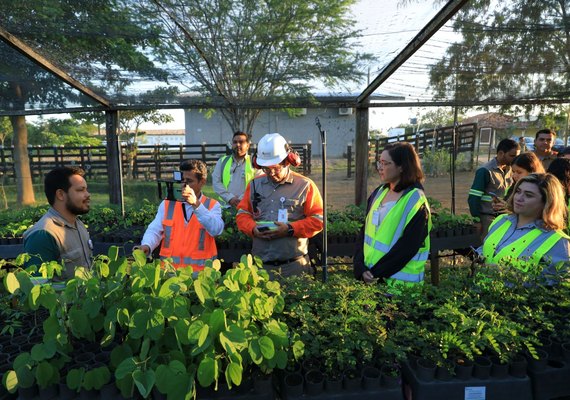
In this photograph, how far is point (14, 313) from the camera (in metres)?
1.77

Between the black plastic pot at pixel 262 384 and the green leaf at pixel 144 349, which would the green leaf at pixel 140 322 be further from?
the black plastic pot at pixel 262 384

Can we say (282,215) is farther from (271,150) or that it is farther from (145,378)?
(145,378)

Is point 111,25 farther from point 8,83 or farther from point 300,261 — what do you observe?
point 300,261

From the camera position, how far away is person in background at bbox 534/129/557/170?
5.03m

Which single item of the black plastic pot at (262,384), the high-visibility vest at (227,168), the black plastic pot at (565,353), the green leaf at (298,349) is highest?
the high-visibility vest at (227,168)

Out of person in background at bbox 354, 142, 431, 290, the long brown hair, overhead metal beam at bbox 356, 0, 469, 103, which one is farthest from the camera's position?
overhead metal beam at bbox 356, 0, 469, 103

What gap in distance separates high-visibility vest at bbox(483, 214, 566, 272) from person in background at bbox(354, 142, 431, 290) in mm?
404

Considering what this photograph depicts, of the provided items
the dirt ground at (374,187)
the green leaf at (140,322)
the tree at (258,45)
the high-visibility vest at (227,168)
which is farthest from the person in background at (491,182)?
the dirt ground at (374,187)

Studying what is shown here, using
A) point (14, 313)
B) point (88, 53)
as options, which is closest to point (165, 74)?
point (88, 53)

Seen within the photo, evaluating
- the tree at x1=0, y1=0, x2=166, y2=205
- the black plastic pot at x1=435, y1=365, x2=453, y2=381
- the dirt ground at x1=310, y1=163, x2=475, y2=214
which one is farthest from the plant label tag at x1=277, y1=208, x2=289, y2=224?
the dirt ground at x1=310, y1=163, x2=475, y2=214

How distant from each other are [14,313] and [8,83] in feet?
15.5

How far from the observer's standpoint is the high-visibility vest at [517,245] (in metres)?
2.12

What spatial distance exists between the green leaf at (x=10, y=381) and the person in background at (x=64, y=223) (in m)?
1.18

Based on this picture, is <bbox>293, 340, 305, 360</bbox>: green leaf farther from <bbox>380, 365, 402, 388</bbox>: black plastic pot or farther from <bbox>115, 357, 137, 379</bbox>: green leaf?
<bbox>115, 357, 137, 379</bbox>: green leaf
